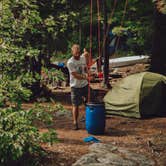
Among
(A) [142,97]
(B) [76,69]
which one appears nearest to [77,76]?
(B) [76,69]

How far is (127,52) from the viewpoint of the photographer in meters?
27.4

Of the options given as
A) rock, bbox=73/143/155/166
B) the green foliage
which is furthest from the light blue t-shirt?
the green foliage

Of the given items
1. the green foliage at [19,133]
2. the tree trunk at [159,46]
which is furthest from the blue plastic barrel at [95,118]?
the tree trunk at [159,46]

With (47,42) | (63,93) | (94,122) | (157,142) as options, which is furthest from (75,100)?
(63,93)

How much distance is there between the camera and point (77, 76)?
30.9 ft

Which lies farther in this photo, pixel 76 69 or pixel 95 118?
pixel 76 69

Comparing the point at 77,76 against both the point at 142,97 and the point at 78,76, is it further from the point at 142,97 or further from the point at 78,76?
the point at 142,97

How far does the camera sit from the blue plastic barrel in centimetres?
930

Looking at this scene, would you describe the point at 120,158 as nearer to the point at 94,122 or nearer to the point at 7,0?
the point at 94,122

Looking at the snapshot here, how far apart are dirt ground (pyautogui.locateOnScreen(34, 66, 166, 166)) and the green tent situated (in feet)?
0.82

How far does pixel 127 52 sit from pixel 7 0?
2132cm

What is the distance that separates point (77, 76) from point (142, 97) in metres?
2.45

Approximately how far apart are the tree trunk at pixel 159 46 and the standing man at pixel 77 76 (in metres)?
4.08

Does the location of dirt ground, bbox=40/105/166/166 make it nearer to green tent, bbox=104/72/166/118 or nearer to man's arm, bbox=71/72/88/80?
green tent, bbox=104/72/166/118
